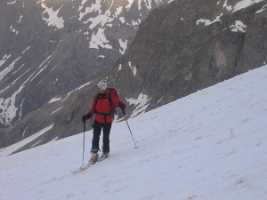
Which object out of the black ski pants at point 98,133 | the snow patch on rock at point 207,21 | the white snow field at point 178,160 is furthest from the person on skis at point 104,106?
the snow patch on rock at point 207,21

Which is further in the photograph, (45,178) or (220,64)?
(220,64)

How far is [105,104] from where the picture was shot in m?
14.3

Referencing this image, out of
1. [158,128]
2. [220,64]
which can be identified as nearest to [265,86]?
[158,128]

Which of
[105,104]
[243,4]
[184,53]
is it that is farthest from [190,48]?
[105,104]

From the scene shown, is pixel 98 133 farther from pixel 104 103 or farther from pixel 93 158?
pixel 104 103

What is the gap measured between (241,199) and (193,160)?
3.06 m

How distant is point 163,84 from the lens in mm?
95500

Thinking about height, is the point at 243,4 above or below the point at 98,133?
above

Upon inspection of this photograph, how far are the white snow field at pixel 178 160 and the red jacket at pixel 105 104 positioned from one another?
109 centimetres

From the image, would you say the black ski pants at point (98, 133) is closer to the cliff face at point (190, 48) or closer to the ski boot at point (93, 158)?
the ski boot at point (93, 158)

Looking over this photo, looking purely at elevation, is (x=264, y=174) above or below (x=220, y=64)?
below

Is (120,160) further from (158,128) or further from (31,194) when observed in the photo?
(158,128)

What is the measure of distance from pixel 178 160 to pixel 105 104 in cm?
354

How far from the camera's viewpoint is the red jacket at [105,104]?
14281 millimetres
